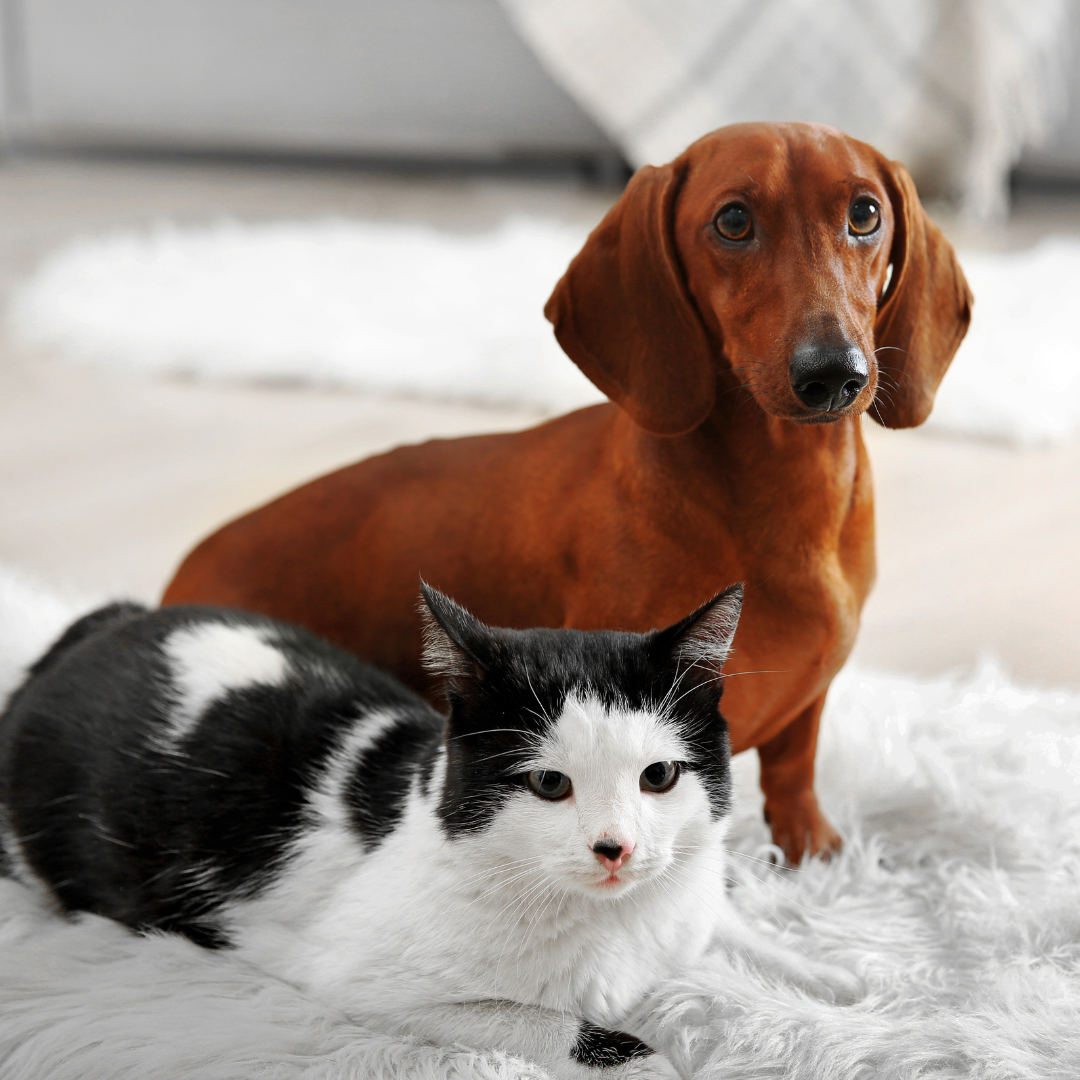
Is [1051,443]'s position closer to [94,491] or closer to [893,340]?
[893,340]

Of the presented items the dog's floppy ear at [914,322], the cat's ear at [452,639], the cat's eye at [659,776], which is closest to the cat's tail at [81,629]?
the cat's ear at [452,639]

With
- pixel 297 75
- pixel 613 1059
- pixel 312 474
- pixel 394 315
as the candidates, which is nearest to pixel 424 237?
pixel 394 315

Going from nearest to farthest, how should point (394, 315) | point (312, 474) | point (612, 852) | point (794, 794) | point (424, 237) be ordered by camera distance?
point (612, 852) → point (794, 794) → point (312, 474) → point (394, 315) → point (424, 237)

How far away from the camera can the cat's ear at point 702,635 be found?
70cm

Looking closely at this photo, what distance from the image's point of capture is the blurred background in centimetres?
164

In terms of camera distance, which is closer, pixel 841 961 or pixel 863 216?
pixel 863 216

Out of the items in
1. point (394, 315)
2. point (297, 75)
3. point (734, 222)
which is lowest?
point (734, 222)

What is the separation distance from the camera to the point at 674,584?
833 millimetres

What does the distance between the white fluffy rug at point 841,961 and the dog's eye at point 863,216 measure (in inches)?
15.5

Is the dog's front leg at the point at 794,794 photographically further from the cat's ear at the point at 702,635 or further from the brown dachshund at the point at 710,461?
the cat's ear at the point at 702,635

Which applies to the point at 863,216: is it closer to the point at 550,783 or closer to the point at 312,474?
the point at 550,783

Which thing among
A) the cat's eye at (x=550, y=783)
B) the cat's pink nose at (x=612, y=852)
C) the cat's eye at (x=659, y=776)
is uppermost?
the cat's eye at (x=659, y=776)

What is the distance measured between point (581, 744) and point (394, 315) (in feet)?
5.81

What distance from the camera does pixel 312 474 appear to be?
1774 millimetres
